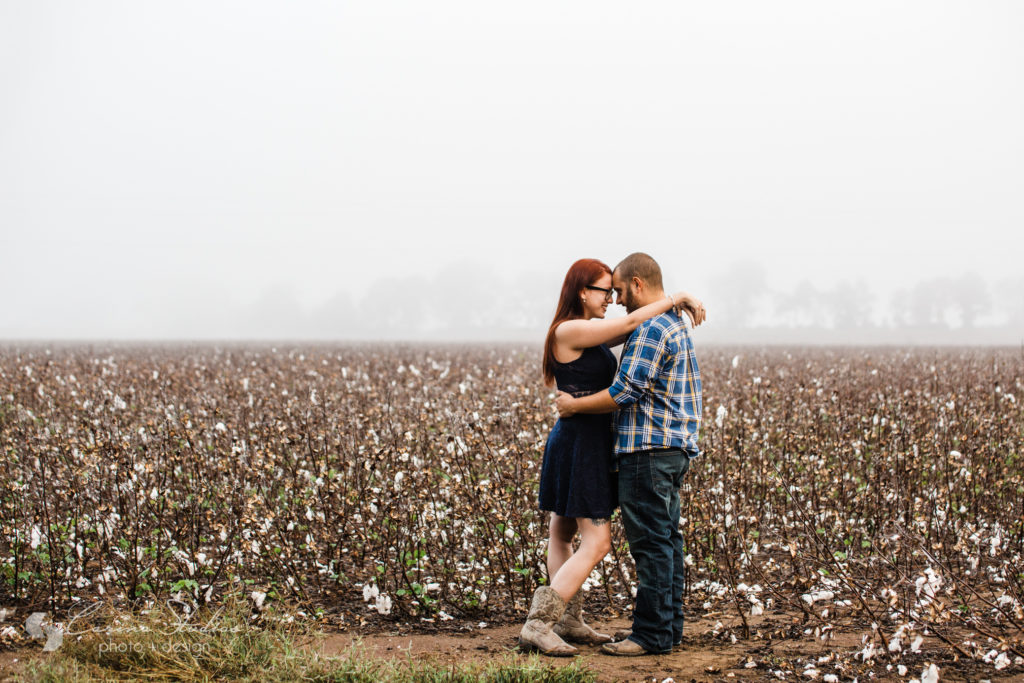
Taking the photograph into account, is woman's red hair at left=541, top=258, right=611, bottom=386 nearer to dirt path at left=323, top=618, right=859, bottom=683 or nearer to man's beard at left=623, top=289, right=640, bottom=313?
man's beard at left=623, top=289, right=640, bottom=313

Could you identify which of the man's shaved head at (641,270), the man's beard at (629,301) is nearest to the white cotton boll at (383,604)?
the man's beard at (629,301)

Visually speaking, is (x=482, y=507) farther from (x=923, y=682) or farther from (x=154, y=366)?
(x=154, y=366)

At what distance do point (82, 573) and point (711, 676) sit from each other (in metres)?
3.99

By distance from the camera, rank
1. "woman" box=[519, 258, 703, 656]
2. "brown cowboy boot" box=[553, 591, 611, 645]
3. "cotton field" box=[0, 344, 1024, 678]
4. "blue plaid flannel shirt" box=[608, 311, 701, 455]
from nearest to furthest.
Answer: "blue plaid flannel shirt" box=[608, 311, 701, 455]
"woman" box=[519, 258, 703, 656]
"brown cowboy boot" box=[553, 591, 611, 645]
"cotton field" box=[0, 344, 1024, 678]

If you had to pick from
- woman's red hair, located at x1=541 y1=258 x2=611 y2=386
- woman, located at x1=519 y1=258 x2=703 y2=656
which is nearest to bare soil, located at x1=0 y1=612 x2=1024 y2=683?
woman, located at x1=519 y1=258 x2=703 y2=656

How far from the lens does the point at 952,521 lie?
17.7 feet

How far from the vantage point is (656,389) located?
3.67 metres

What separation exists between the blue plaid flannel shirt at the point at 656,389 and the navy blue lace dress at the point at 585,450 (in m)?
0.11

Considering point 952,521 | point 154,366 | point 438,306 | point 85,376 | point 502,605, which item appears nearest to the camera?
point 502,605

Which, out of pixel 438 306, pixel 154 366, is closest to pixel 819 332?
pixel 438 306

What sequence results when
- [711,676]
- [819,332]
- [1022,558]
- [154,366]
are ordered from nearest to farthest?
1. [711,676]
2. [1022,558]
3. [154,366]
4. [819,332]

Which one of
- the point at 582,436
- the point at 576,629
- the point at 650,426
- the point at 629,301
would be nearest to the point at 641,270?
the point at 629,301

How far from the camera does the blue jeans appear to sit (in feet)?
12.0

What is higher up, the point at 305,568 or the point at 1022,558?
the point at 1022,558
